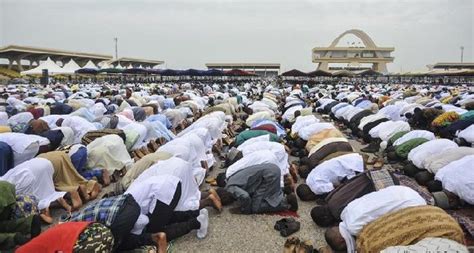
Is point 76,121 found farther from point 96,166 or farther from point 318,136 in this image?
point 318,136

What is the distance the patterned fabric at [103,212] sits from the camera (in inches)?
126

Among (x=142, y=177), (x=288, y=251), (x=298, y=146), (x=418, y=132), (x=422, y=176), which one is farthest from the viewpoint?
(x=298, y=146)

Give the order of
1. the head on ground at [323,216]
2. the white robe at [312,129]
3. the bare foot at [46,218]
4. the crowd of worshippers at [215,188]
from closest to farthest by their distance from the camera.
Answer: the crowd of worshippers at [215,188]
the head on ground at [323,216]
the bare foot at [46,218]
the white robe at [312,129]

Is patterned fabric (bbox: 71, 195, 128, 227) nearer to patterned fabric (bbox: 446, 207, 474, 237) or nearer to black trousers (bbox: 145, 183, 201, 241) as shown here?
black trousers (bbox: 145, 183, 201, 241)

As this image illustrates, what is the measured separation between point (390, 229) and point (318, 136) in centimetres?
435

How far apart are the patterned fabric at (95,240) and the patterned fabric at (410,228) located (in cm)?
192

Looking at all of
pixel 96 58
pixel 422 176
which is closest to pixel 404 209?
pixel 422 176

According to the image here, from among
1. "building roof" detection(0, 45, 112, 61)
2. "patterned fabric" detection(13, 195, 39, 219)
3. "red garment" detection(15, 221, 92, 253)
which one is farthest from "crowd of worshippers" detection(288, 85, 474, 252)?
"building roof" detection(0, 45, 112, 61)

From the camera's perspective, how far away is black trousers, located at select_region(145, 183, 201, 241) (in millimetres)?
3658

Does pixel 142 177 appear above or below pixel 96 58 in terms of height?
below

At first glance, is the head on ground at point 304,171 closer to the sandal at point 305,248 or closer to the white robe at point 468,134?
the sandal at point 305,248

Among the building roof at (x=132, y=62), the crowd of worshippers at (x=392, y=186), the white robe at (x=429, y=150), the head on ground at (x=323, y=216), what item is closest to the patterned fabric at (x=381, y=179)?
the crowd of worshippers at (x=392, y=186)

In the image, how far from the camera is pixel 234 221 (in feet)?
14.0

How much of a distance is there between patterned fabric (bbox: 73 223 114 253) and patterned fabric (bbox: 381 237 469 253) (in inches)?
77.2
